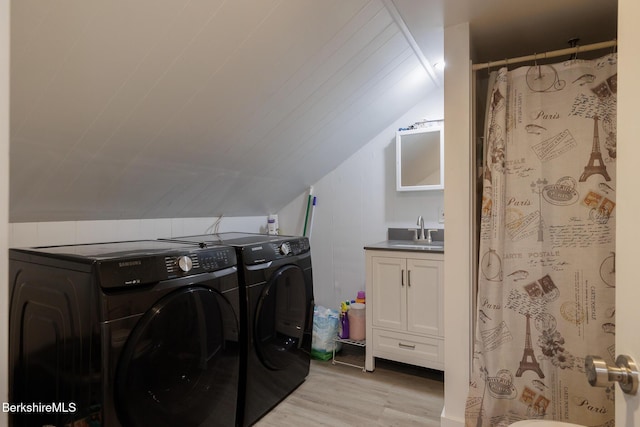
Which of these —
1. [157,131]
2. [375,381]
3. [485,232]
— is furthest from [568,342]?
[157,131]

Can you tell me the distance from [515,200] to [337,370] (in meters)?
1.70

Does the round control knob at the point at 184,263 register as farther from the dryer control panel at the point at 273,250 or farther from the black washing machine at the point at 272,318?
the dryer control panel at the point at 273,250

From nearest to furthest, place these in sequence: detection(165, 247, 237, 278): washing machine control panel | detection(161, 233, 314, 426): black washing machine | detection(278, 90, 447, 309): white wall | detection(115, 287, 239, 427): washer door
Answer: detection(115, 287, 239, 427): washer door, detection(165, 247, 237, 278): washing machine control panel, detection(161, 233, 314, 426): black washing machine, detection(278, 90, 447, 309): white wall

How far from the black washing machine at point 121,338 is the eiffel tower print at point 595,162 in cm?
171

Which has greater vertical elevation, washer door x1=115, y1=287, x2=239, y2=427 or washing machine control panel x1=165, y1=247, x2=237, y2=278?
washing machine control panel x1=165, y1=247, x2=237, y2=278

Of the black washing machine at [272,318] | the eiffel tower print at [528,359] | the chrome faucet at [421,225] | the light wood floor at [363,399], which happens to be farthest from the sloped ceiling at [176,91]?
the eiffel tower print at [528,359]

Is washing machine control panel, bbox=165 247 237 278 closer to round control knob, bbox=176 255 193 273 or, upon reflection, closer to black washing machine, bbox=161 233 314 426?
round control knob, bbox=176 255 193 273

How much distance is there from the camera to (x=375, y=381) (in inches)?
93.1

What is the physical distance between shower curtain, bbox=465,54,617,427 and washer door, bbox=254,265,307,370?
1.03 metres

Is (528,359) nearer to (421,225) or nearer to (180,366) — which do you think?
(421,225)

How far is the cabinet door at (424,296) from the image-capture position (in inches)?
89.7

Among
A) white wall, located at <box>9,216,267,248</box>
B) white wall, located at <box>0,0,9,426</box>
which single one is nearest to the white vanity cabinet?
white wall, located at <box>9,216,267,248</box>

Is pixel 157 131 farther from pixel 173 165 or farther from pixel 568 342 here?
pixel 568 342

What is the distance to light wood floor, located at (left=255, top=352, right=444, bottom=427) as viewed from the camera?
1.93m
